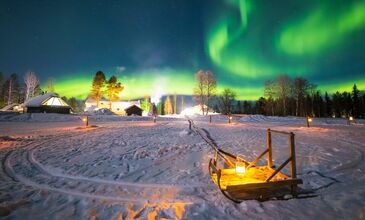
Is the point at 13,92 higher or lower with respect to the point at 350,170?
higher

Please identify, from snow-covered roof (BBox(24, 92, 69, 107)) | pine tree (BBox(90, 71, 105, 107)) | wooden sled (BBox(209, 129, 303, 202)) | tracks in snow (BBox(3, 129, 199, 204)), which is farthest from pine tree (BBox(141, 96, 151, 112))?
wooden sled (BBox(209, 129, 303, 202))

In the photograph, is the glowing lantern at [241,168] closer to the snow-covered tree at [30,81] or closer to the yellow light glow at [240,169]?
the yellow light glow at [240,169]

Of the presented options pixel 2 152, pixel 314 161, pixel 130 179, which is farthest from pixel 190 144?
pixel 2 152

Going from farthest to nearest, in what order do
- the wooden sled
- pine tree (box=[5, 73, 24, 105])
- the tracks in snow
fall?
pine tree (box=[5, 73, 24, 105]) → the tracks in snow → the wooden sled

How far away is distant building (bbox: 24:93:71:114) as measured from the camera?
43.4 m

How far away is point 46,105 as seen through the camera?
145ft

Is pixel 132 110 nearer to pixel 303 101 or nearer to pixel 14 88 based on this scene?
pixel 14 88

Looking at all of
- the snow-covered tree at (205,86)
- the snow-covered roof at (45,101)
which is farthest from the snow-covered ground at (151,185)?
the snow-covered tree at (205,86)

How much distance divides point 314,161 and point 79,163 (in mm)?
10997

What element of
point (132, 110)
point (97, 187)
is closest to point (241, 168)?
point (97, 187)

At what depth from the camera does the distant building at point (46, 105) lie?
4344 cm

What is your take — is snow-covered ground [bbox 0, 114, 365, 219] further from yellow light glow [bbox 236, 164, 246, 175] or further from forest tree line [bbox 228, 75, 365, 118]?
forest tree line [bbox 228, 75, 365, 118]

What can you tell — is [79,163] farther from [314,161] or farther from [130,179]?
[314,161]

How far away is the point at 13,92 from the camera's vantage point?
7100 centimetres
